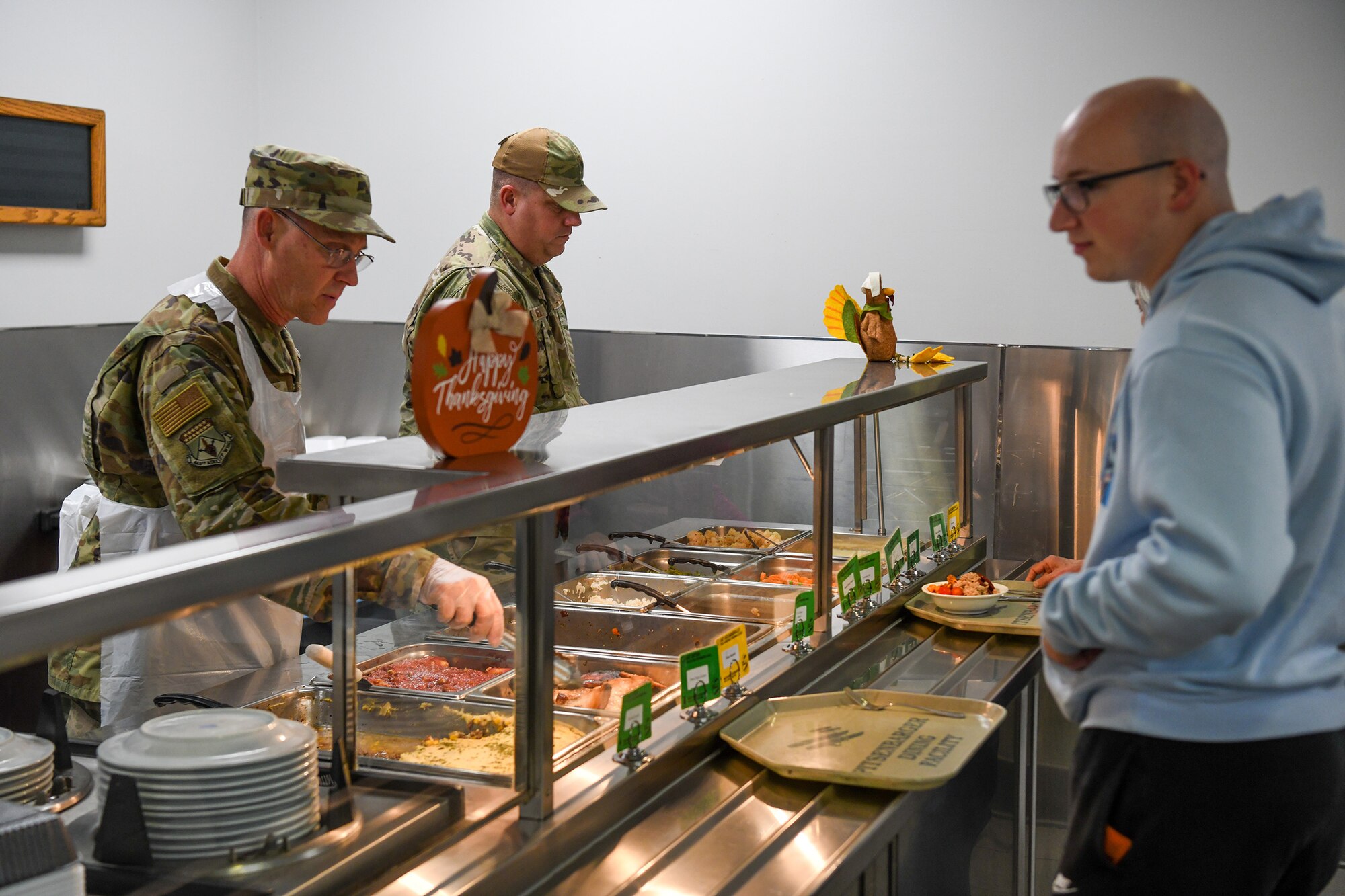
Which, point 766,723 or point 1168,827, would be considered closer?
point 1168,827

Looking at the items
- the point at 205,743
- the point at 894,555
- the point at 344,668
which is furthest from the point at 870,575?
the point at 205,743

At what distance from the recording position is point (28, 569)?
3891 mm

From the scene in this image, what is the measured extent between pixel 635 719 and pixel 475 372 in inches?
21.6

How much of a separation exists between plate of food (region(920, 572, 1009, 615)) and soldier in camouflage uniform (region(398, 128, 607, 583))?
1.14 meters

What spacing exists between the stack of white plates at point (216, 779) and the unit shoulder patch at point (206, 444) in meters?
0.79

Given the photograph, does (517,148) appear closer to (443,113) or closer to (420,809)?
(443,113)

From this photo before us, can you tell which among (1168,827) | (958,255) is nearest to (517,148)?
(958,255)

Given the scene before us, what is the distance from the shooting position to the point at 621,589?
2645 mm

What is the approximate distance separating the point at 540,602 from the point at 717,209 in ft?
10.7

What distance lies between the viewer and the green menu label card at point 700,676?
1816 millimetres

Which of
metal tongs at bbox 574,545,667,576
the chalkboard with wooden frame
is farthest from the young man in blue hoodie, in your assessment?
the chalkboard with wooden frame

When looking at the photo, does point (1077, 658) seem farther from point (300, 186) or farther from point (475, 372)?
point (300, 186)

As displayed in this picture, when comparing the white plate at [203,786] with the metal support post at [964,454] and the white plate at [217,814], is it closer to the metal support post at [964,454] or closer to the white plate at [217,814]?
the white plate at [217,814]

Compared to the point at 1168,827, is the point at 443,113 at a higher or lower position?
higher
